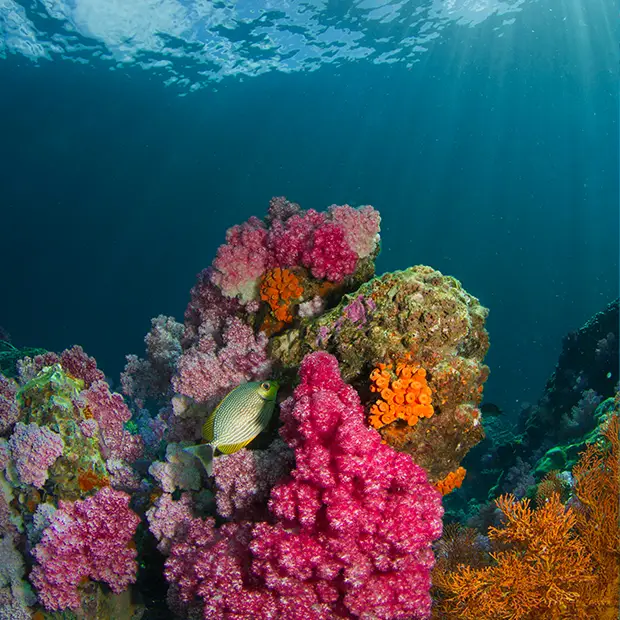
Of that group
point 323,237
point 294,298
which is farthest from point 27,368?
point 323,237

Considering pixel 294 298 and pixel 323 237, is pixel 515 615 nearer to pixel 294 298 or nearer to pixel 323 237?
pixel 294 298

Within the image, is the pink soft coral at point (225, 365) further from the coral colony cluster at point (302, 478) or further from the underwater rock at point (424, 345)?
the underwater rock at point (424, 345)

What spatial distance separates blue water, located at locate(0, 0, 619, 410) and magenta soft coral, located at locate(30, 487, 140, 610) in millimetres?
25441

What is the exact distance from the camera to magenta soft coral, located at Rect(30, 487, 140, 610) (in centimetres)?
341

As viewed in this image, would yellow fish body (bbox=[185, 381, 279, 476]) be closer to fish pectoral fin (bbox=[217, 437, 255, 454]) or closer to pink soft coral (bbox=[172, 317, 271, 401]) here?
fish pectoral fin (bbox=[217, 437, 255, 454])

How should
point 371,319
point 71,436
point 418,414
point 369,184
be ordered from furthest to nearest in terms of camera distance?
point 369,184 → point 71,436 → point 371,319 → point 418,414

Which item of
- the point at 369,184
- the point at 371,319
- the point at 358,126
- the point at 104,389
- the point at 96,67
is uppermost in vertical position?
the point at 369,184

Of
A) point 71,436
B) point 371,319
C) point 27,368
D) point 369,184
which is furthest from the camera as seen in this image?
point 369,184

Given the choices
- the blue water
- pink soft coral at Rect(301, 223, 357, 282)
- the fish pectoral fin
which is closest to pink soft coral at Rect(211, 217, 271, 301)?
pink soft coral at Rect(301, 223, 357, 282)

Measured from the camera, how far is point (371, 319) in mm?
3574

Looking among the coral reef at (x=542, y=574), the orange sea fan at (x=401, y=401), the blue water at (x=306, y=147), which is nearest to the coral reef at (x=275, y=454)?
the orange sea fan at (x=401, y=401)

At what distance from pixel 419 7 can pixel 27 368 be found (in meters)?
31.1

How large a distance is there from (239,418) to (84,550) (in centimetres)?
183

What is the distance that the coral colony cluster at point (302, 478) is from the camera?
2699 mm
